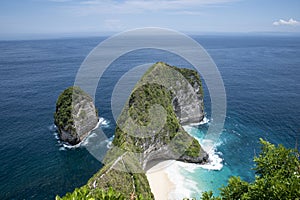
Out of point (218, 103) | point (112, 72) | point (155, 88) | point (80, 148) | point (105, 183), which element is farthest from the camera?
point (112, 72)

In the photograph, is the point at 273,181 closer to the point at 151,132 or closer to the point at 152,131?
the point at 151,132

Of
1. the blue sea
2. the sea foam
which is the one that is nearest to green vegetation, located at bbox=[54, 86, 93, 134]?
the sea foam

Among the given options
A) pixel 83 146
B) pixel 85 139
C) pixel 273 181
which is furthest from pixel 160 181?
pixel 273 181

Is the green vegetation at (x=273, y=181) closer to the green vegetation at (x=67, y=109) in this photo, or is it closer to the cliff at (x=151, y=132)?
the cliff at (x=151, y=132)

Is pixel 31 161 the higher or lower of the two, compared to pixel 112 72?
lower

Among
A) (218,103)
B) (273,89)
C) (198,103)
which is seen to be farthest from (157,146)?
(273,89)

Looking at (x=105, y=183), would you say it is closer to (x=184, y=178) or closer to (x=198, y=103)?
(x=184, y=178)
